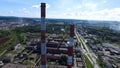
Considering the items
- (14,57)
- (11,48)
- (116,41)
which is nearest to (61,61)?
(14,57)

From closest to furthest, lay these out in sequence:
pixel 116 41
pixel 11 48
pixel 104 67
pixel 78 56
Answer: pixel 104 67
pixel 78 56
pixel 11 48
pixel 116 41

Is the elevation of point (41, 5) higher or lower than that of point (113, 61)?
higher

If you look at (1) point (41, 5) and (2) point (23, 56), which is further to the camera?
(2) point (23, 56)

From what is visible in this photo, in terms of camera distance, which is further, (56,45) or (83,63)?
(56,45)

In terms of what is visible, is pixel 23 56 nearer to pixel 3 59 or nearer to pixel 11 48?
pixel 3 59

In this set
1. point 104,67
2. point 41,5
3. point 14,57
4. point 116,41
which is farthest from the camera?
point 116,41

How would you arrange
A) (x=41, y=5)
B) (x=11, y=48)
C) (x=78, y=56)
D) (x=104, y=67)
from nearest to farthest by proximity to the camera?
(x=41, y=5) < (x=104, y=67) < (x=78, y=56) < (x=11, y=48)

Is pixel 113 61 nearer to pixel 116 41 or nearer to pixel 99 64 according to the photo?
pixel 99 64

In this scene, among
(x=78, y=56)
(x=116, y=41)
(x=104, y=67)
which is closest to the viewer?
(x=104, y=67)

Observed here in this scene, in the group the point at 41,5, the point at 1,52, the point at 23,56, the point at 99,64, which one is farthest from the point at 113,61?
the point at 1,52
